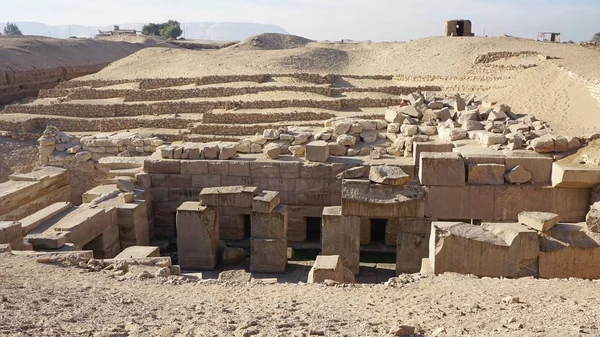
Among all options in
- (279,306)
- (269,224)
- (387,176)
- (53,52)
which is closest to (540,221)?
(387,176)

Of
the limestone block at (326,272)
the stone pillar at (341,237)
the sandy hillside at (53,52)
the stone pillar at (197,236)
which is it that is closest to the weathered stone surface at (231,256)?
the stone pillar at (197,236)

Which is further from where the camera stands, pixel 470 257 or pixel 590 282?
pixel 470 257

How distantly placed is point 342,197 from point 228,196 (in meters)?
2.19

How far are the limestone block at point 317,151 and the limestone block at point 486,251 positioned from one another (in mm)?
4277

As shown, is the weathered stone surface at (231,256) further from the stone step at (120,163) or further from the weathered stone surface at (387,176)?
the stone step at (120,163)

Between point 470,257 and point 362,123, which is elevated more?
point 362,123

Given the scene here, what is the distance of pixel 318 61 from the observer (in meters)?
27.8

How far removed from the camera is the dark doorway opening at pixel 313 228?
13.2 metres

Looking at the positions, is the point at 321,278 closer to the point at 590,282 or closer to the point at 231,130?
the point at 590,282

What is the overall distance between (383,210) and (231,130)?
8.67m

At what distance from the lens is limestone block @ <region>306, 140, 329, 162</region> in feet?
40.2

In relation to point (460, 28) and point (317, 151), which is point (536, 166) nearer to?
point (317, 151)

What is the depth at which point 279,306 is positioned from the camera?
6234mm

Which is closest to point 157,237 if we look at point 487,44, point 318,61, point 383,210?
point 383,210
